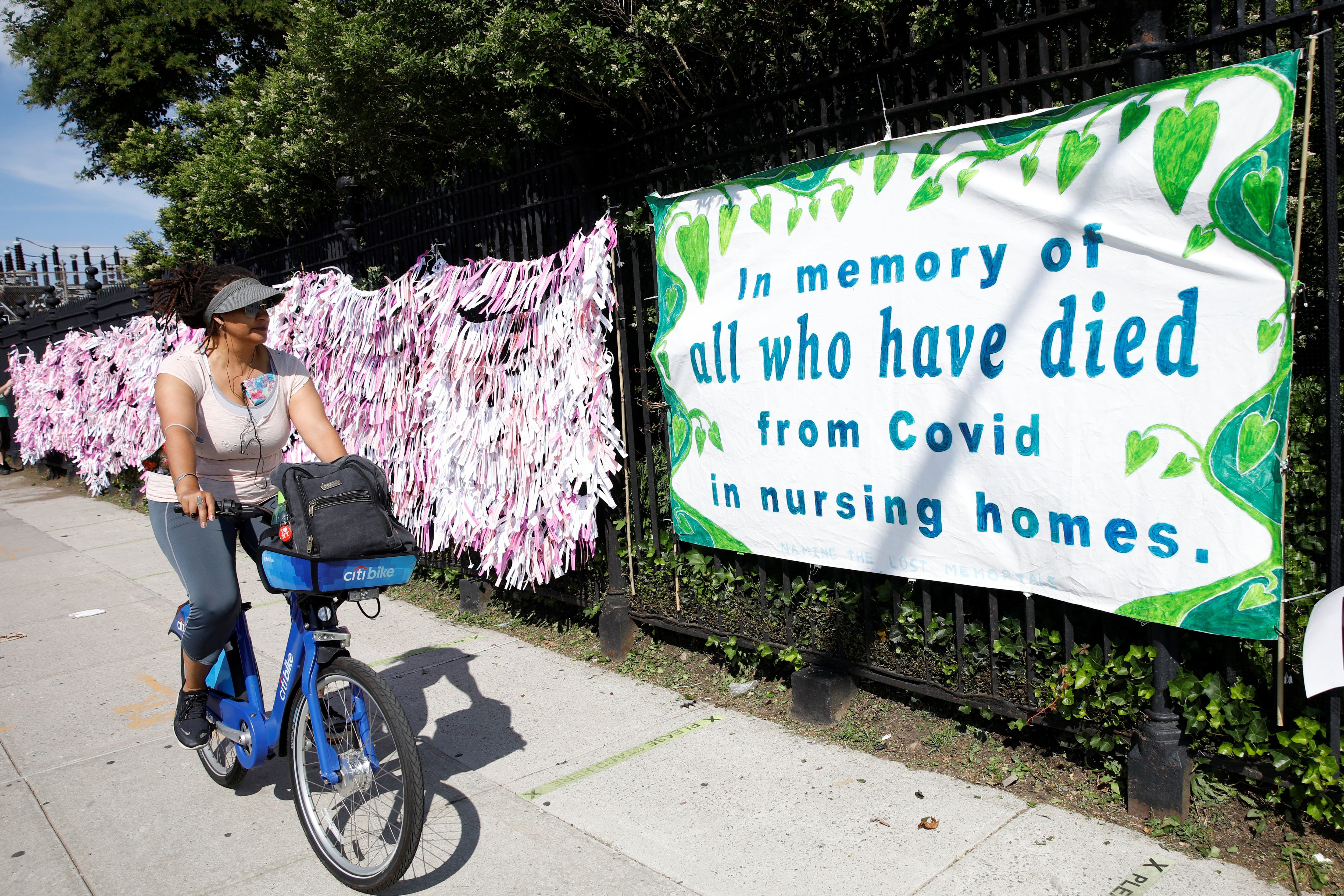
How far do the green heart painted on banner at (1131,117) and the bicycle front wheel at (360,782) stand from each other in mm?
2801

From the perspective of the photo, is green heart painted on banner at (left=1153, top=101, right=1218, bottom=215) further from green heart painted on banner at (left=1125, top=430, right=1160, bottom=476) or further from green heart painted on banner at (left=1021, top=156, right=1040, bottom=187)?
green heart painted on banner at (left=1125, top=430, right=1160, bottom=476)

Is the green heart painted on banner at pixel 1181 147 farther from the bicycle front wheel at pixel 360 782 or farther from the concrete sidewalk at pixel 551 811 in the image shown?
the bicycle front wheel at pixel 360 782

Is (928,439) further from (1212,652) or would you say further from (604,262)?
(604,262)

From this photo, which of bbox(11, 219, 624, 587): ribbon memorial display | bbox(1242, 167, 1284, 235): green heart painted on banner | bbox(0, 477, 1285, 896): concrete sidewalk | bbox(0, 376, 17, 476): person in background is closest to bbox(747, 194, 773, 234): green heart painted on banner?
bbox(11, 219, 624, 587): ribbon memorial display

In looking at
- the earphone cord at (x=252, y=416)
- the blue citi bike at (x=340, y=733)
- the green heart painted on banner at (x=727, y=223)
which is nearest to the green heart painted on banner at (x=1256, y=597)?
the green heart painted on banner at (x=727, y=223)

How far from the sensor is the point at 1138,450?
9.75 ft

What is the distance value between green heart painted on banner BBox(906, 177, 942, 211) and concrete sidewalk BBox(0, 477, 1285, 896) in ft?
6.91

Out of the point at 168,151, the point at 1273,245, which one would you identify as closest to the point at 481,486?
the point at 1273,245

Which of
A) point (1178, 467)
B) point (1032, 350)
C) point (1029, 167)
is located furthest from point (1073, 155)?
point (1178, 467)

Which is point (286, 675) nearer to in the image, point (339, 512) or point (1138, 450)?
point (339, 512)

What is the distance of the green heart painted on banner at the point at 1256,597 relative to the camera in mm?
2770

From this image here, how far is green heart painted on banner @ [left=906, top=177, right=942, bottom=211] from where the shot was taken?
3369 mm

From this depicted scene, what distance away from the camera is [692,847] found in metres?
3.22

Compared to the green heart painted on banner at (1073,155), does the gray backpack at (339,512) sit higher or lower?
lower
